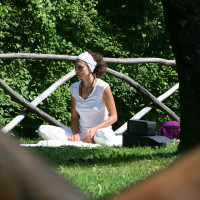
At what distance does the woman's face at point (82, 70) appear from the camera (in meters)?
8.41

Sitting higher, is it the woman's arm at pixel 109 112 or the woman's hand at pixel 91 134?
the woman's arm at pixel 109 112

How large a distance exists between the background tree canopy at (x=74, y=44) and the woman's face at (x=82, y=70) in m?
2.02

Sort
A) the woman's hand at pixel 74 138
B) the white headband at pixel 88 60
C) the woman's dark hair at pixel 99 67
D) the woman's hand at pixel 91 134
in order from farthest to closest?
the woman's dark hair at pixel 99 67 → the white headband at pixel 88 60 → the woman's hand at pixel 74 138 → the woman's hand at pixel 91 134

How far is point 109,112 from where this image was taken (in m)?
8.27

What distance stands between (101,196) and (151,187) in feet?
10.9

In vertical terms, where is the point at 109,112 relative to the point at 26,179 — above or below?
below

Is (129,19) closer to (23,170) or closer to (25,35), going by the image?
(25,35)

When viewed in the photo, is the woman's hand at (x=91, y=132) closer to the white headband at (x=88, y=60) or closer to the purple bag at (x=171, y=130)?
the white headband at (x=88, y=60)

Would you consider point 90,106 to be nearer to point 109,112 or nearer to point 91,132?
point 109,112

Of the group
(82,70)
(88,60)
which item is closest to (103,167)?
(82,70)

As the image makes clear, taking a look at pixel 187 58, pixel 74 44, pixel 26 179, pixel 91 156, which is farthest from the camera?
pixel 74 44

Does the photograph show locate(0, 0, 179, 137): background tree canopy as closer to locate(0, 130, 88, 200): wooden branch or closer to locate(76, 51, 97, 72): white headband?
locate(76, 51, 97, 72): white headband

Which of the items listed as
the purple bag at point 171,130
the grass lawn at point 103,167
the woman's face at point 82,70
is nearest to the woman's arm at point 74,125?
the woman's face at point 82,70

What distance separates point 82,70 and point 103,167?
11.3 ft
